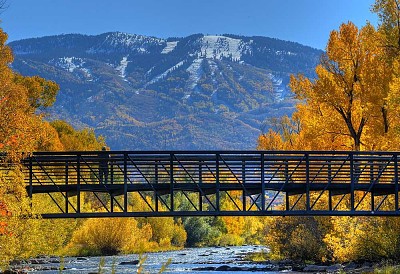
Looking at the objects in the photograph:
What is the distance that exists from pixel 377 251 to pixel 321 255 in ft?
23.1

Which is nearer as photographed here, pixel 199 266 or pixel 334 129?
pixel 334 129

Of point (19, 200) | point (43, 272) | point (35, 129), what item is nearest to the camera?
point (35, 129)

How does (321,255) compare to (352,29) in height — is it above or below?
below

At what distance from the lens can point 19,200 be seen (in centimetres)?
3716

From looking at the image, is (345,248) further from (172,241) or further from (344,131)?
(172,241)

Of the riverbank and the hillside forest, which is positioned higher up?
the hillside forest

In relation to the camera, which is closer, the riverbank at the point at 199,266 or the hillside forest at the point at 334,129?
the hillside forest at the point at 334,129

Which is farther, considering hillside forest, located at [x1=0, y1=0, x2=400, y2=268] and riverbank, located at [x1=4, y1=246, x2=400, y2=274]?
riverbank, located at [x1=4, y1=246, x2=400, y2=274]

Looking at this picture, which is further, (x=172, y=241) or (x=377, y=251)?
(x=172, y=241)

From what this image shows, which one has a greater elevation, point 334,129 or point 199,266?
point 334,129

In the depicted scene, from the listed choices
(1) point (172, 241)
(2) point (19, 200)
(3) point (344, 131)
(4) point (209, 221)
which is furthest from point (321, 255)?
(4) point (209, 221)

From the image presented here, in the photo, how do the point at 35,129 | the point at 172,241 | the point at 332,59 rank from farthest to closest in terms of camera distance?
the point at 172,241, the point at 332,59, the point at 35,129

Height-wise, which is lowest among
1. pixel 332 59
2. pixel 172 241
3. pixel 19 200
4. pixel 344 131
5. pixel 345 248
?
pixel 172 241

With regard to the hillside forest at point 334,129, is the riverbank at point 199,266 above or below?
below
